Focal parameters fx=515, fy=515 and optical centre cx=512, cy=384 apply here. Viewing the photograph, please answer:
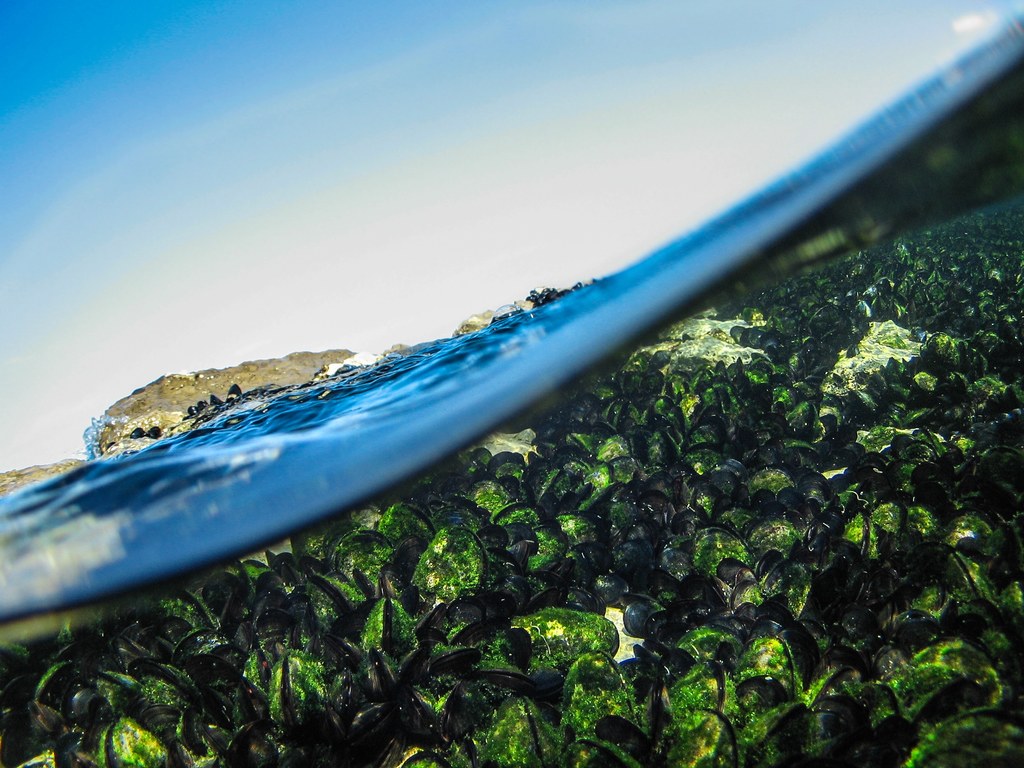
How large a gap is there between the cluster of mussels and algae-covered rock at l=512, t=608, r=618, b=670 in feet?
0.04

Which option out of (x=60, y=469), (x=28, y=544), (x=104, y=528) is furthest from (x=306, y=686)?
(x=60, y=469)

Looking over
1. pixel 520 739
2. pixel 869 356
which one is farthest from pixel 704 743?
pixel 869 356

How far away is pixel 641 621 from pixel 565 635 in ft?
1.50

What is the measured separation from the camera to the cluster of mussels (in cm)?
189

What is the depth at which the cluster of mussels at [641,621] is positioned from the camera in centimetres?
189

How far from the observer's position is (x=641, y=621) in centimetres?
277

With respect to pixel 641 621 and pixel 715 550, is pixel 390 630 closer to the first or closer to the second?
pixel 641 621

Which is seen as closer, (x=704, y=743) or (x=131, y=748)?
(x=704, y=743)

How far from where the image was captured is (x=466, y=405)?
17.5 feet

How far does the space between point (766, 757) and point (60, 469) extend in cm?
1049

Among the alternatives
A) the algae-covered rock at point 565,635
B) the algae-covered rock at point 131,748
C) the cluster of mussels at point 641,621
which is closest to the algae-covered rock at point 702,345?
the cluster of mussels at point 641,621

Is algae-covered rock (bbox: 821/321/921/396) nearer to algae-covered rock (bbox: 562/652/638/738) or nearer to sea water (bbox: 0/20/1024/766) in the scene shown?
sea water (bbox: 0/20/1024/766)

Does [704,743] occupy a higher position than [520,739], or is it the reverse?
[520,739]

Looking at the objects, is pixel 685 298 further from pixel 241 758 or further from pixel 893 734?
pixel 241 758
